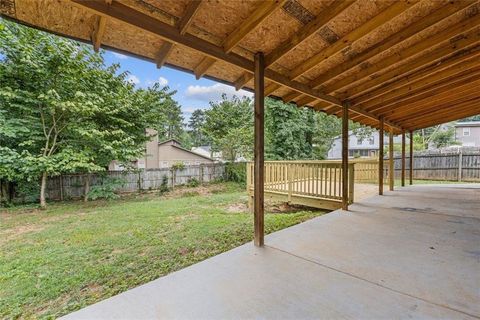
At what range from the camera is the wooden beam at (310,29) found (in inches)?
81.4

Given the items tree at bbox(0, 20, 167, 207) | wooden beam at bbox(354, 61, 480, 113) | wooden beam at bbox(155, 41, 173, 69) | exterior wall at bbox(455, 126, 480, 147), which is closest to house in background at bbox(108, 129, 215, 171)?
tree at bbox(0, 20, 167, 207)

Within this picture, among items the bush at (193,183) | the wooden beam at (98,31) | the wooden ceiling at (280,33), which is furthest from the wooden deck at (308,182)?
the bush at (193,183)

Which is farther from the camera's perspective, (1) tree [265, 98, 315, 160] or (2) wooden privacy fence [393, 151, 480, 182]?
(1) tree [265, 98, 315, 160]

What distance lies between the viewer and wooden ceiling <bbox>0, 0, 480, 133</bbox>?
195cm

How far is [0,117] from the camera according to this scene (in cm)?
632

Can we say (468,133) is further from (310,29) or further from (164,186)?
(310,29)

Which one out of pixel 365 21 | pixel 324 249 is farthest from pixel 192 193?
pixel 365 21

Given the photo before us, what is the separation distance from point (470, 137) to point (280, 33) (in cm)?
2793

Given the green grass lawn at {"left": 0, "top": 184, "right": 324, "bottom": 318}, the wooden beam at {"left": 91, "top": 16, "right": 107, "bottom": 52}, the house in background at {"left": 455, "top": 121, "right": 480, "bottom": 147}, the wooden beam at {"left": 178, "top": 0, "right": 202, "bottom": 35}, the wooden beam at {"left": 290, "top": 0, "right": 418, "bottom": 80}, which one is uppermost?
the house in background at {"left": 455, "top": 121, "right": 480, "bottom": 147}

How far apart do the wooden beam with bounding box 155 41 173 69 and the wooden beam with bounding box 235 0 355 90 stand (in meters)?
1.20

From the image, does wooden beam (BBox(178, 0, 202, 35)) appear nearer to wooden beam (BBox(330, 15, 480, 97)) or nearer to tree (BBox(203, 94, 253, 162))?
wooden beam (BBox(330, 15, 480, 97))

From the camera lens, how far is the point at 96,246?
154 inches

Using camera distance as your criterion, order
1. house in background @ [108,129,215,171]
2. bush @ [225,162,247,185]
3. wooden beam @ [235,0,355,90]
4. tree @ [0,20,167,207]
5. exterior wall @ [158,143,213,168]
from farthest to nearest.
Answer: exterior wall @ [158,143,213,168], house in background @ [108,129,215,171], bush @ [225,162,247,185], tree @ [0,20,167,207], wooden beam @ [235,0,355,90]

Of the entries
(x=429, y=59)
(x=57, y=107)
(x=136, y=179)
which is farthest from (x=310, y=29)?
(x=136, y=179)
